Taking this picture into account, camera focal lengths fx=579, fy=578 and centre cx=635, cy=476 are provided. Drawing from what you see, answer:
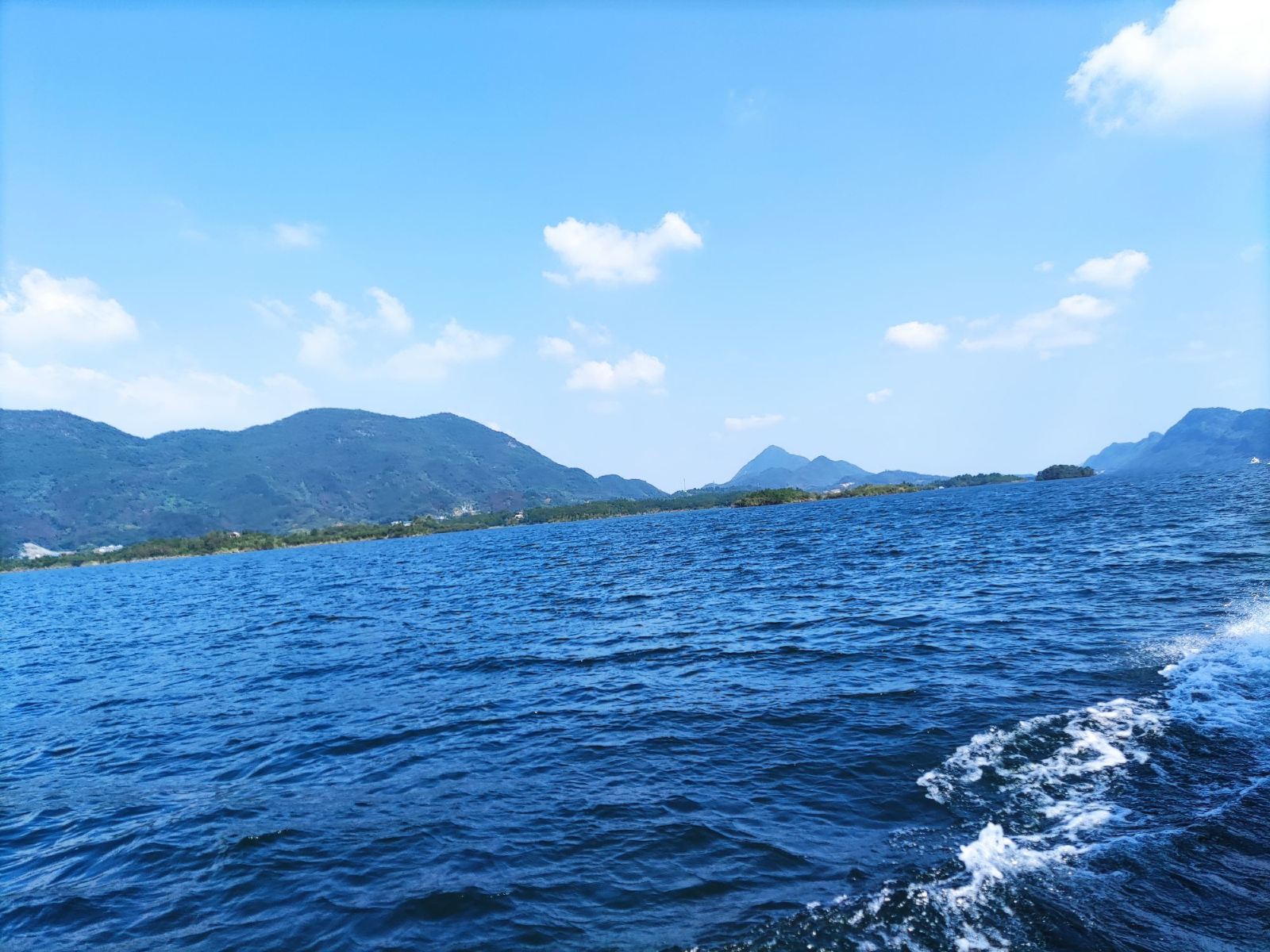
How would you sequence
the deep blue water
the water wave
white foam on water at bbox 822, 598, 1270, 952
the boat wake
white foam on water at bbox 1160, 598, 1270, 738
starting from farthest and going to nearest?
white foam on water at bbox 1160, 598, 1270, 738
the deep blue water
white foam on water at bbox 822, 598, 1270, 952
the water wave
the boat wake

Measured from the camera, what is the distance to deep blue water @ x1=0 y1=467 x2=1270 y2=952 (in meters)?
10.3

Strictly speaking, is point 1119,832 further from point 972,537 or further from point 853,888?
point 972,537

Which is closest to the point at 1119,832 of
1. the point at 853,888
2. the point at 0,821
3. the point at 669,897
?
the point at 853,888

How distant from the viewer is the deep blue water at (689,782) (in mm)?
Result: 10289

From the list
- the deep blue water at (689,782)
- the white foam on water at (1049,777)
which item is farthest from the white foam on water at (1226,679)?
the deep blue water at (689,782)

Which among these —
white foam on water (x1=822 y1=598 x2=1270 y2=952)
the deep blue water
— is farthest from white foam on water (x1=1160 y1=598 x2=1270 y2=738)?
the deep blue water

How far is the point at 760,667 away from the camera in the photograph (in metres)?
24.9

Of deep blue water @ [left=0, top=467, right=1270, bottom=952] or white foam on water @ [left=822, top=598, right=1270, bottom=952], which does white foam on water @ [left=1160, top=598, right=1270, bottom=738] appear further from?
deep blue water @ [left=0, top=467, right=1270, bottom=952]

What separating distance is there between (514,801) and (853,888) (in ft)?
28.1

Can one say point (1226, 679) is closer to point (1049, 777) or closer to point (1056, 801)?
point (1049, 777)

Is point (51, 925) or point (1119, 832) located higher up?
point (1119, 832)

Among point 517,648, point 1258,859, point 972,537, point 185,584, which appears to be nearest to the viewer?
point 1258,859

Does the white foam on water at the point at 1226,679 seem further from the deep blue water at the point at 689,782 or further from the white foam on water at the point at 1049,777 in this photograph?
the deep blue water at the point at 689,782

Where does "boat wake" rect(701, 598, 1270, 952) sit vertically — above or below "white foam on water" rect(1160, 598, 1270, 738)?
below
